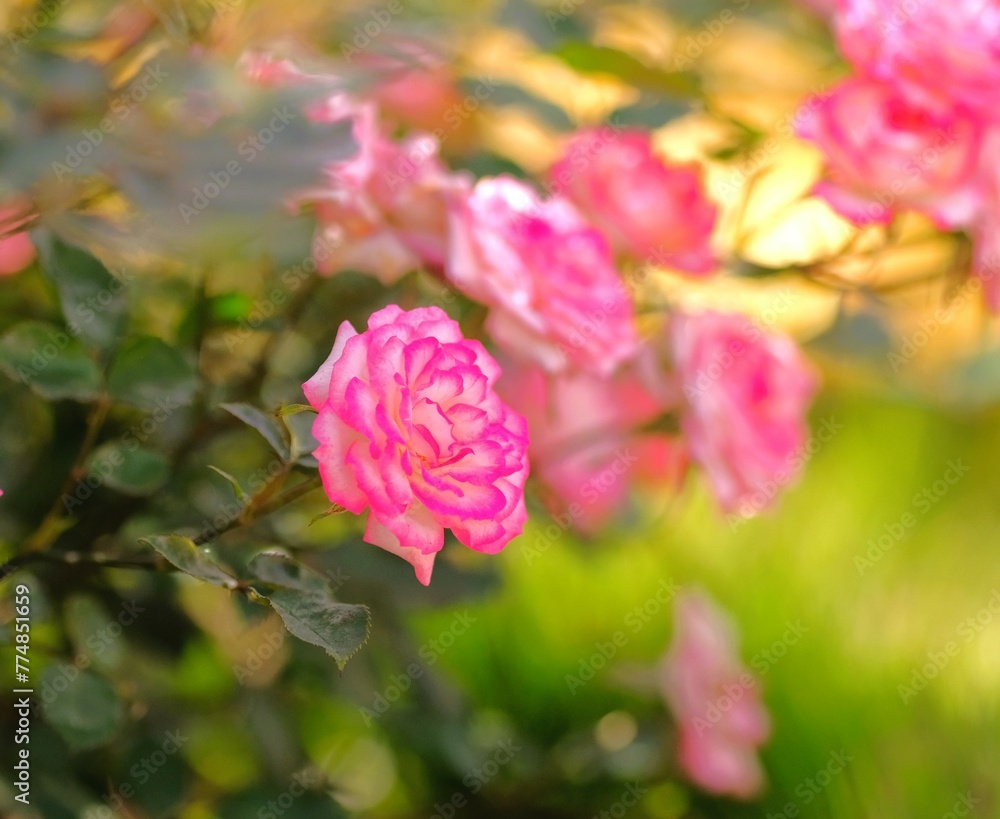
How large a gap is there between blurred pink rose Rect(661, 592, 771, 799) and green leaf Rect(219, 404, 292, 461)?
42 centimetres

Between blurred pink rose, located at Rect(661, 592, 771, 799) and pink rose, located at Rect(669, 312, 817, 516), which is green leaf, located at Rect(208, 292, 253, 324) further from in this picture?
blurred pink rose, located at Rect(661, 592, 771, 799)

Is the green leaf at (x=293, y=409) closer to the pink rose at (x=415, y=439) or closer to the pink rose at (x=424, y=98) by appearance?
the pink rose at (x=415, y=439)

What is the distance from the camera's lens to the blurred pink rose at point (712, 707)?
1.97ft

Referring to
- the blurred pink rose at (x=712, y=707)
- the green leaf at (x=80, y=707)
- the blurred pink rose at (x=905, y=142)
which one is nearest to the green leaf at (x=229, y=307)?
the green leaf at (x=80, y=707)

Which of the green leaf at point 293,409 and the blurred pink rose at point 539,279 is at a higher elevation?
the green leaf at point 293,409

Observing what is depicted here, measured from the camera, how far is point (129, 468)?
1.11 feet

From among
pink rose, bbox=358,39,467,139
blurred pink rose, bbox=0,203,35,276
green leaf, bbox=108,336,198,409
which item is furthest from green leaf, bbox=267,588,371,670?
pink rose, bbox=358,39,467,139

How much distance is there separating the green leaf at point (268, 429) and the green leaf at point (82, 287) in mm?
94

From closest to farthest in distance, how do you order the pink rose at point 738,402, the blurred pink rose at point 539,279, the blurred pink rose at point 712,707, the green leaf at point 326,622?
the green leaf at point 326,622 < the blurred pink rose at point 539,279 < the pink rose at point 738,402 < the blurred pink rose at point 712,707

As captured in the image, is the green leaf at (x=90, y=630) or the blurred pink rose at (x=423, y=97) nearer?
the green leaf at (x=90, y=630)

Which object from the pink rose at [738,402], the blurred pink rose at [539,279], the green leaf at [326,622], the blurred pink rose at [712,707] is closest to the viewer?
the green leaf at [326,622]

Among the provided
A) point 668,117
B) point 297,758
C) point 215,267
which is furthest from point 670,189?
point 297,758

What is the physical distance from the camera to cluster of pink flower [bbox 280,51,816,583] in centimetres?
25

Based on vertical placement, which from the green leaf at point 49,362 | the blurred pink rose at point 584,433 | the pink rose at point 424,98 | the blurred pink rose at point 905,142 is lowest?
the blurred pink rose at point 584,433
